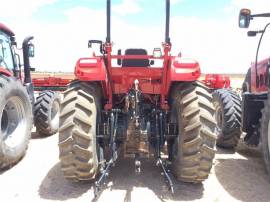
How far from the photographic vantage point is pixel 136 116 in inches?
193

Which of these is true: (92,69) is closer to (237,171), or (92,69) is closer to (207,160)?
(207,160)

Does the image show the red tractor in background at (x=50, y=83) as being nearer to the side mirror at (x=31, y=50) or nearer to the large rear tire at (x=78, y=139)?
the side mirror at (x=31, y=50)

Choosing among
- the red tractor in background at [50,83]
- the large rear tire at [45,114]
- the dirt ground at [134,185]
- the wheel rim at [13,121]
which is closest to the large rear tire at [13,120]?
the wheel rim at [13,121]

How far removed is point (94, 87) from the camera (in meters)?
5.27

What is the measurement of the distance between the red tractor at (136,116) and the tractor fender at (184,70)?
13mm

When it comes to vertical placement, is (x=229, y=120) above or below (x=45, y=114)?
above

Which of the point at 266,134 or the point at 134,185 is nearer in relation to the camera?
the point at 266,134

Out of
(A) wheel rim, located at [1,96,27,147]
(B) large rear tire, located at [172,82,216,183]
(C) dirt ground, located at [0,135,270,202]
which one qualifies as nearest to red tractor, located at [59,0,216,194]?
(B) large rear tire, located at [172,82,216,183]

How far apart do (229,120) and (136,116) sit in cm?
262

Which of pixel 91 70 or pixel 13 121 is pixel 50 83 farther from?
pixel 91 70

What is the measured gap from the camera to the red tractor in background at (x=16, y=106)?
5.84m

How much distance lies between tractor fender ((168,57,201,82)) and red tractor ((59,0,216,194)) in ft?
0.04

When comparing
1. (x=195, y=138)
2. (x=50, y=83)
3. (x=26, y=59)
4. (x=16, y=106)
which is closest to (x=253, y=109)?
(x=195, y=138)

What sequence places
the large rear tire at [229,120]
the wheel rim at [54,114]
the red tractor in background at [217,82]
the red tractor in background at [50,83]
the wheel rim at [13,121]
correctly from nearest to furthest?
the wheel rim at [13,121] → the large rear tire at [229,120] → the wheel rim at [54,114] → the red tractor in background at [217,82] → the red tractor in background at [50,83]
